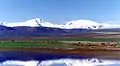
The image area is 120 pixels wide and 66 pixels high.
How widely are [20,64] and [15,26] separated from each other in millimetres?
267

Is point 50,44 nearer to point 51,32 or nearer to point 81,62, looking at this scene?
point 51,32

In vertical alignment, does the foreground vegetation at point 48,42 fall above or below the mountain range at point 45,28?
below

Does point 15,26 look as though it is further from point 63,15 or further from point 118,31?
point 118,31

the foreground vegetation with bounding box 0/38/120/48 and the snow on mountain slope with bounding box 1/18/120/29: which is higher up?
the snow on mountain slope with bounding box 1/18/120/29

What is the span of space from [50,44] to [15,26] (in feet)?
0.90

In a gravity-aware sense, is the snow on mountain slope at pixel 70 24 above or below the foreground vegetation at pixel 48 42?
above

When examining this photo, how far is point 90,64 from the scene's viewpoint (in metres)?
1.87

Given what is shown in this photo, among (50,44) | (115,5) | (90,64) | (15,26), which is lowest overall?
(90,64)

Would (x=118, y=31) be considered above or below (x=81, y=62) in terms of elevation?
above

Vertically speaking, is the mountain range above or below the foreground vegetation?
above

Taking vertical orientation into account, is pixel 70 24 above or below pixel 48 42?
above

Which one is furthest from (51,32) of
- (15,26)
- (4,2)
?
(4,2)

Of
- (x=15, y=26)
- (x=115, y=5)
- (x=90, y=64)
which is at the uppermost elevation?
(x=115, y=5)

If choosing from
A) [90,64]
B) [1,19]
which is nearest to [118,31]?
[90,64]
